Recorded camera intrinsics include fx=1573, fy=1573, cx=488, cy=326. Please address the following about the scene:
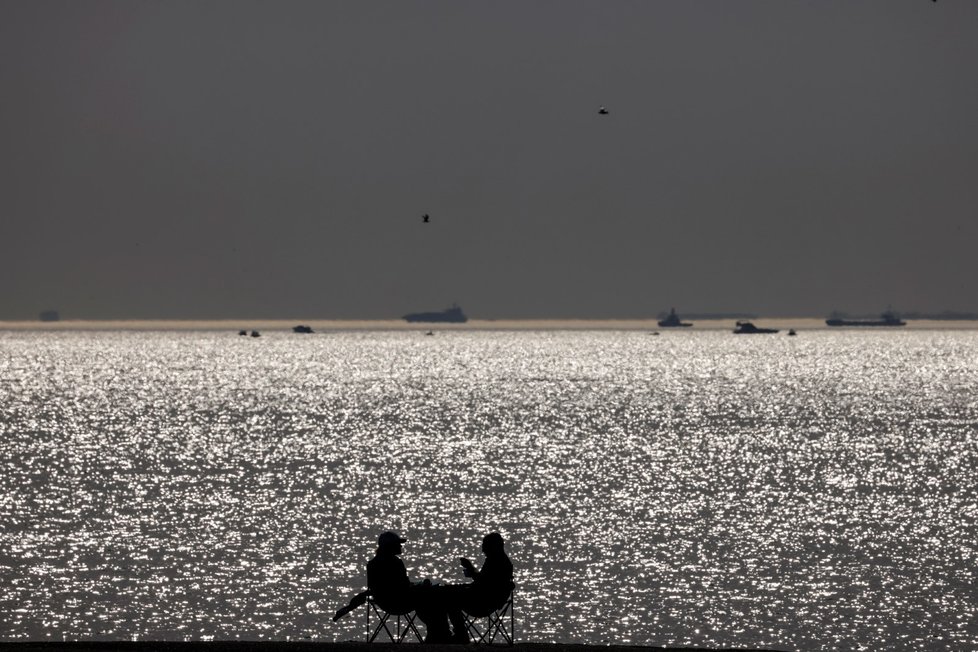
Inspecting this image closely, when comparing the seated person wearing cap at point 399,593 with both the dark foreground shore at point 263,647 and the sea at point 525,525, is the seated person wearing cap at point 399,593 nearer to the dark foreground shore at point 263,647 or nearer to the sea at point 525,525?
the dark foreground shore at point 263,647

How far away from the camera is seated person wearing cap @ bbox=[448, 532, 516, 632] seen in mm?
22531

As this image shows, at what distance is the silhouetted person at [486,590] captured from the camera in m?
22.5

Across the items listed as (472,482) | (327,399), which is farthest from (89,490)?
(327,399)

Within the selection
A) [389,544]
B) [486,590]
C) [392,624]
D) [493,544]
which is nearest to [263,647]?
[389,544]

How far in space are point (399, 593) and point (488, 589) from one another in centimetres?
128

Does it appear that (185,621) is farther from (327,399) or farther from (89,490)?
(327,399)

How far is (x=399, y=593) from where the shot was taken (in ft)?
74.3

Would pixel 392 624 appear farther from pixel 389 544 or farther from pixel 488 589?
pixel 488 589

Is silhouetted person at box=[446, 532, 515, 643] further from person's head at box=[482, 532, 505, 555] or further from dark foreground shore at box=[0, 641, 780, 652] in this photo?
dark foreground shore at box=[0, 641, 780, 652]

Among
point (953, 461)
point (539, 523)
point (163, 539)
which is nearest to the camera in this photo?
point (163, 539)

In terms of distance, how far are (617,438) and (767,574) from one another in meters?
60.0

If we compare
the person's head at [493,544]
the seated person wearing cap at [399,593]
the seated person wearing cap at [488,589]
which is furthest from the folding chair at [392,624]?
the person's head at [493,544]

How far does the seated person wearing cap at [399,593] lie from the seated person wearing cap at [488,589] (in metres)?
0.25

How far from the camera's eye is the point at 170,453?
93.1 metres
